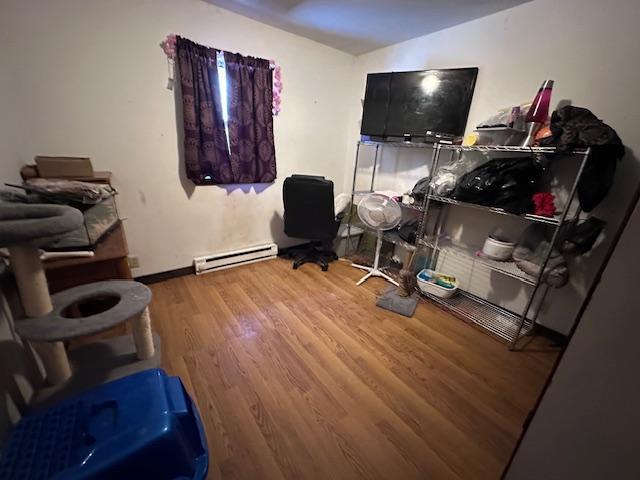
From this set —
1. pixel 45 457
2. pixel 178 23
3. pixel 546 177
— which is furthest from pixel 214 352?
pixel 546 177

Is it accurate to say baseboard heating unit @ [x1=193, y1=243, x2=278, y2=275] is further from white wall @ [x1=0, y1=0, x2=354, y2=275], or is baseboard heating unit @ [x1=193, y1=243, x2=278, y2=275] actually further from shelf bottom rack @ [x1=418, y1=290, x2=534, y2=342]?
shelf bottom rack @ [x1=418, y1=290, x2=534, y2=342]

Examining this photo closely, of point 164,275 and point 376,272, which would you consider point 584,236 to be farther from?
point 164,275

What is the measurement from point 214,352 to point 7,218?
3.79ft

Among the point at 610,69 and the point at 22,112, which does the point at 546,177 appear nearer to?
the point at 610,69

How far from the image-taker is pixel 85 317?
3.67 ft

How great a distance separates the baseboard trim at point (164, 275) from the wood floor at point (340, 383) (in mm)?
140

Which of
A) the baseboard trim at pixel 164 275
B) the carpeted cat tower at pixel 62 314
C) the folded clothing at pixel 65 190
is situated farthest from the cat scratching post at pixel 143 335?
the baseboard trim at pixel 164 275

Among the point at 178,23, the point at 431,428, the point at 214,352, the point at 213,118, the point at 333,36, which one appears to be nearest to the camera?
the point at 431,428

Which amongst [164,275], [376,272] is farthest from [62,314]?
[376,272]

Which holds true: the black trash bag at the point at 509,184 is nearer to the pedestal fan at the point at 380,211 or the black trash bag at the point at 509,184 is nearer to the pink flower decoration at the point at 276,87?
the pedestal fan at the point at 380,211

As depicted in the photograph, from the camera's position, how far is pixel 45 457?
28.0 inches

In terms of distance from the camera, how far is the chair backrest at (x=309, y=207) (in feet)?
7.88

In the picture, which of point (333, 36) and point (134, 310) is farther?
point (333, 36)

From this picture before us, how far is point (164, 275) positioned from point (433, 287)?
2.49m
